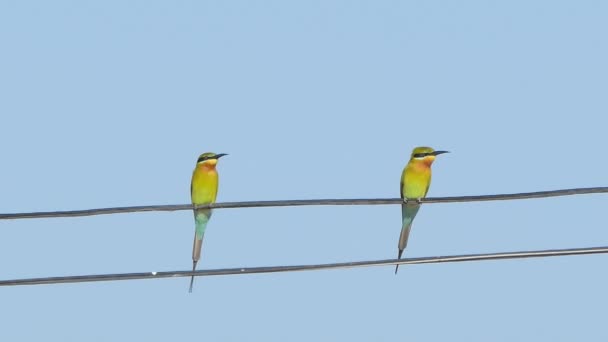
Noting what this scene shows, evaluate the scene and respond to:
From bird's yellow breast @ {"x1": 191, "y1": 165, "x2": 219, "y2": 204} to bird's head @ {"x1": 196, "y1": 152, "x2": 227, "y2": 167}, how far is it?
0.11 m

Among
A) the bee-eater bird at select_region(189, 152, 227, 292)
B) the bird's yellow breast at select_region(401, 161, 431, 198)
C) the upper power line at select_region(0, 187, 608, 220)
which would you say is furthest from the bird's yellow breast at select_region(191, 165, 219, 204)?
the upper power line at select_region(0, 187, 608, 220)

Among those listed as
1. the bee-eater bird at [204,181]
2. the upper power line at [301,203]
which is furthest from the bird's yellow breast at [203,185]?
the upper power line at [301,203]

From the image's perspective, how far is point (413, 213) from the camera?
11977 mm

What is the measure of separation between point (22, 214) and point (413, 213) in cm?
453

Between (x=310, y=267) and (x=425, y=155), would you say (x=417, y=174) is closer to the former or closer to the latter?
(x=425, y=155)

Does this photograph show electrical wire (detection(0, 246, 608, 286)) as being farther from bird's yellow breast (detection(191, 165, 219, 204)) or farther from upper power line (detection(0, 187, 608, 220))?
bird's yellow breast (detection(191, 165, 219, 204))

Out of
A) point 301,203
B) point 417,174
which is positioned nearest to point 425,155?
point 417,174

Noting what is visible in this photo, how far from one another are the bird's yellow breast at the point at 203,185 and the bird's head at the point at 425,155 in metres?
1.82

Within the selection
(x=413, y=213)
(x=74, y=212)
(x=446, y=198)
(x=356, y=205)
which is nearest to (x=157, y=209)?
(x=74, y=212)

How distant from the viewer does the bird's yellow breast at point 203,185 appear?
496 inches

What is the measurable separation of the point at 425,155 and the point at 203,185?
203cm

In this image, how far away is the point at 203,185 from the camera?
12602 mm

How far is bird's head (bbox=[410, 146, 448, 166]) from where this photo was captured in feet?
42.3

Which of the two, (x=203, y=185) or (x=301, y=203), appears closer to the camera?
(x=301, y=203)
